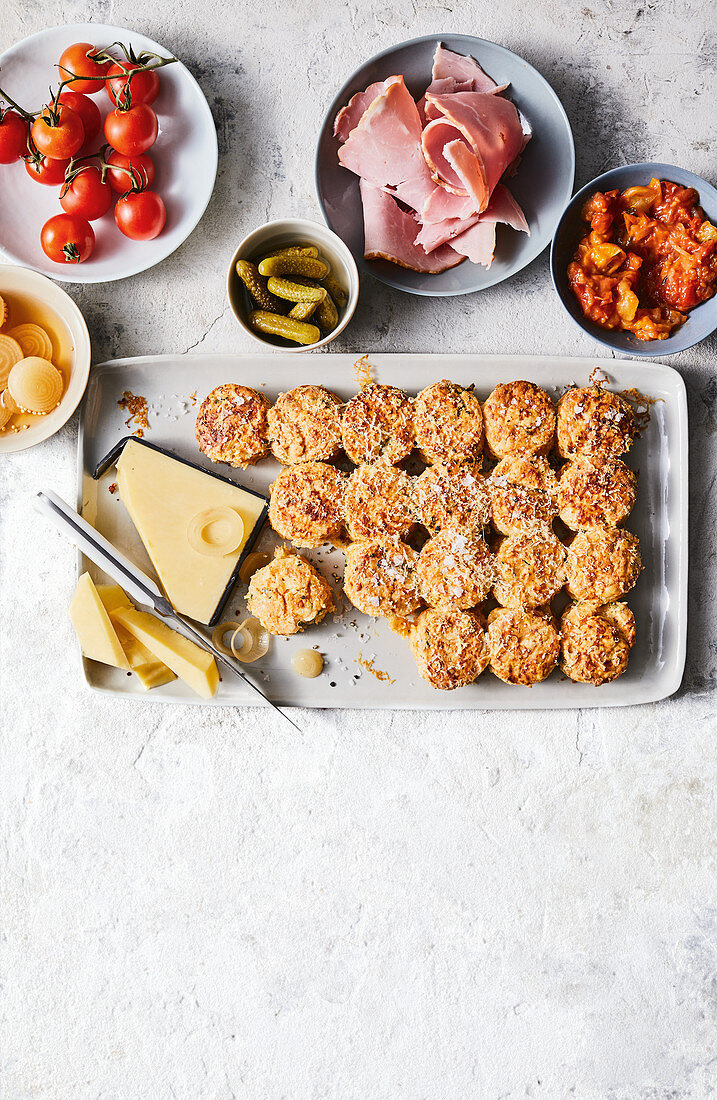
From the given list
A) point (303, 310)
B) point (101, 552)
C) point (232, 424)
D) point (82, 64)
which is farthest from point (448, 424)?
point (82, 64)

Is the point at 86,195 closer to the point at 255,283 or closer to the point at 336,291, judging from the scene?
the point at 255,283

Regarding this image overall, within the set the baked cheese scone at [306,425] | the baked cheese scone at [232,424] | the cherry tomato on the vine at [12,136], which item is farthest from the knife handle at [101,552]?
the cherry tomato on the vine at [12,136]

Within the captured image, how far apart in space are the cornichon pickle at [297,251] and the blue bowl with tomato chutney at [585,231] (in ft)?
2.36

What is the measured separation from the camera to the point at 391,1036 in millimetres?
2525

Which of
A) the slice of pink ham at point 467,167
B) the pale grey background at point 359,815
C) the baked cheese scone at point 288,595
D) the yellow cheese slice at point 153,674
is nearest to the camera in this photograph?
the slice of pink ham at point 467,167

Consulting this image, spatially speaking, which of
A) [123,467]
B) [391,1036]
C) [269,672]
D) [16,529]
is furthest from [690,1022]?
[16,529]

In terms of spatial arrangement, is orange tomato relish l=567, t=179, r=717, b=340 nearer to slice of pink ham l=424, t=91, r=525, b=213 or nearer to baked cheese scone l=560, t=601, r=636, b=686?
slice of pink ham l=424, t=91, r=525, b=213

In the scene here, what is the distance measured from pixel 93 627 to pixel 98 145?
1.53 metres

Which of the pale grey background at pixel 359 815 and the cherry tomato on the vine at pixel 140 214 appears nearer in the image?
the cherry tomato on the vine at pixel 140 214

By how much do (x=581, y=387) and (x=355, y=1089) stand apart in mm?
2444

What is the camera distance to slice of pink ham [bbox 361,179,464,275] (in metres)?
2.29

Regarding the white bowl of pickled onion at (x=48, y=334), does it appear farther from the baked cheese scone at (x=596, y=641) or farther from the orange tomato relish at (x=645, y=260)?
the baked cheese scone at (x=596, y=641)

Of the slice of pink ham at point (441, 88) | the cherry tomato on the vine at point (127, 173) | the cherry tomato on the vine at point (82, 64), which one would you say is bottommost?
the slice of pink ham at point (441, 88)

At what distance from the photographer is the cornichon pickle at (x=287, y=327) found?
2.23 meters
